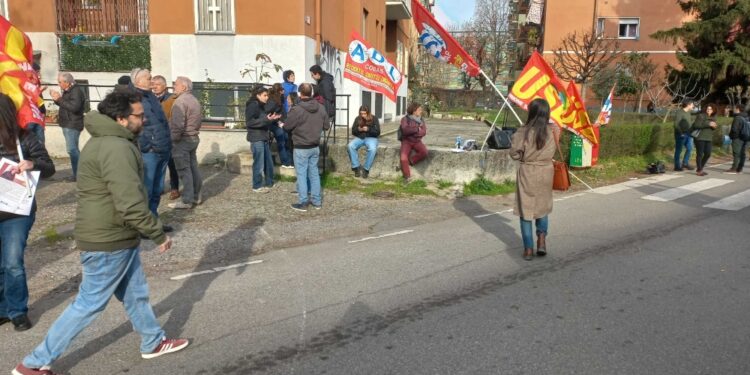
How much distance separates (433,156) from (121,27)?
31.6 feet

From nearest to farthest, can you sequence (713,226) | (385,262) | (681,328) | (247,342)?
(247,342), (681,328), (385,262), (713,226)

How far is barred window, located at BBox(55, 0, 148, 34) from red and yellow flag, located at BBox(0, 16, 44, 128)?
8.80 m

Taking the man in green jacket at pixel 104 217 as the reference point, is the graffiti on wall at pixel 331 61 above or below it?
above

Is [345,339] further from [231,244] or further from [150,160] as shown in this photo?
[150,160]

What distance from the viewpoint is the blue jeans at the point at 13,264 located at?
4.02 meters

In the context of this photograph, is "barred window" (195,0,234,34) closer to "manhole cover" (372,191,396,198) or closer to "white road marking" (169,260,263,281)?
"manhole cover" (372,191,396,198)

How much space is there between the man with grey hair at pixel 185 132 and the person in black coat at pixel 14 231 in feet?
11.6

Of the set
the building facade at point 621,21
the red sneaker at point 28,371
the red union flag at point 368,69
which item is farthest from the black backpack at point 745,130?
the building facade at point 621,21

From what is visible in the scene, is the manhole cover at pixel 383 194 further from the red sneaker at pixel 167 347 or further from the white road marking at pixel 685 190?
the red sneaker at pixel 167 347

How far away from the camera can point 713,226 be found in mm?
7922

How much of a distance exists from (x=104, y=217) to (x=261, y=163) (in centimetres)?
607

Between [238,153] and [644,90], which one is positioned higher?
[644,90]

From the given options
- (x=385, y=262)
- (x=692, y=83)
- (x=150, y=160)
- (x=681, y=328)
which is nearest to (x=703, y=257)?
(x=681, y=328)

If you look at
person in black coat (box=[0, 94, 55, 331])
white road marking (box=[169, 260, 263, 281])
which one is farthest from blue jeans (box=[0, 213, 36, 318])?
white road marking (box=[169, 260, 263, 281])
